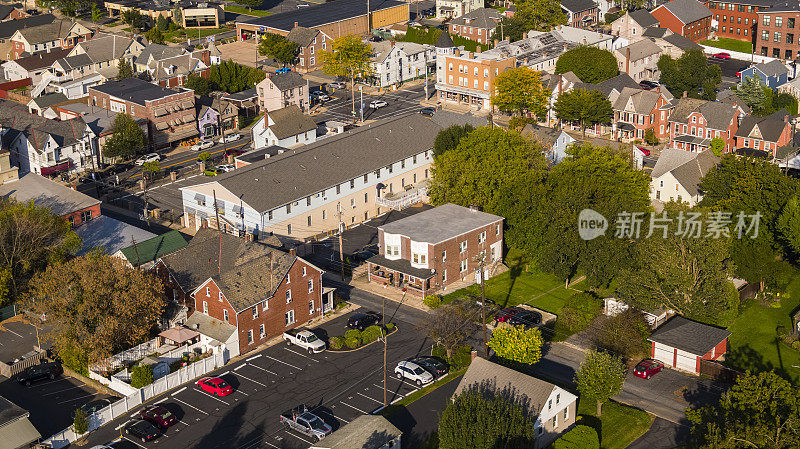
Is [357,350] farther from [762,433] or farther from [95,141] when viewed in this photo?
[95,141]

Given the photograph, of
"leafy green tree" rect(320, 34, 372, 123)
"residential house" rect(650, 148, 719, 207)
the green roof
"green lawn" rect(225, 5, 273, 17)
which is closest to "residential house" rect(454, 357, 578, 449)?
the green roof

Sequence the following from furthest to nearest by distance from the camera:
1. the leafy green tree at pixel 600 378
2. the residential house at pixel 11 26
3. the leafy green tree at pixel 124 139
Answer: the residential house at pixel 11 26 < the leafy green tree at pixel 124 139 < the leafy green tree at pixel 600 378

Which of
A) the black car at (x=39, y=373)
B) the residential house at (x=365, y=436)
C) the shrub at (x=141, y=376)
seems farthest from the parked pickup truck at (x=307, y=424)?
the black car at (x=39, y=373)

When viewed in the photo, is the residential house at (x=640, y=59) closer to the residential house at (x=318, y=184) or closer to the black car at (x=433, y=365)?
the residential house at (x=318, y=184)

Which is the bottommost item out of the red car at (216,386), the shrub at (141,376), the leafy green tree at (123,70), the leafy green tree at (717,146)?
the red car at (216,386)

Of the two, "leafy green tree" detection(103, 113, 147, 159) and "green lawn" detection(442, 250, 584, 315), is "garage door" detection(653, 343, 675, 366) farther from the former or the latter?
"leafy green tree" detection(103, 113, 147, 159)

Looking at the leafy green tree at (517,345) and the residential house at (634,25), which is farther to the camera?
the residential house at (634,25)

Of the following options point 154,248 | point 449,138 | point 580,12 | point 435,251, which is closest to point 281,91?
point 449,138
